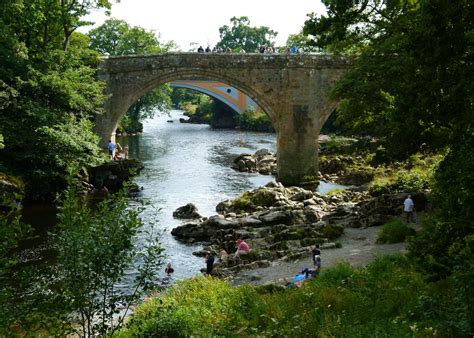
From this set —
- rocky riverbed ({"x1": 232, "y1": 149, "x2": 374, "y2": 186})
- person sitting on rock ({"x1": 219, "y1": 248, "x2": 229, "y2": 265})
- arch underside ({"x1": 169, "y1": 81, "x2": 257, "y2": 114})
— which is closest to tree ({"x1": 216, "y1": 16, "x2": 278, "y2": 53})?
arch underside ({"x1": 169, "y1": 81, "x2": 257, "y2": 114})

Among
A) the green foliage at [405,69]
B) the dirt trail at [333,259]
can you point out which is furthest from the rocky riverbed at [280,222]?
the green foliage at [405,69]

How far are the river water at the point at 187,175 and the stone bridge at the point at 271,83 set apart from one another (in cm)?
210

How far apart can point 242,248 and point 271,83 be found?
1385 cm

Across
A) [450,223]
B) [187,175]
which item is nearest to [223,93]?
[187,175]

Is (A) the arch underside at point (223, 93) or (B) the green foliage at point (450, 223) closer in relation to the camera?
(B) the green foliage at point (450, 223)

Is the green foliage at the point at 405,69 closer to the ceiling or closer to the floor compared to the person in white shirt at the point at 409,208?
closer to the ceiling

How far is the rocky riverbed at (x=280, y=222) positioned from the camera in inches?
623

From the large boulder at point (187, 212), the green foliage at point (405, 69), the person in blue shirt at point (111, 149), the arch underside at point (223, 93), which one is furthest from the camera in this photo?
the arch underside at point (223, 93)

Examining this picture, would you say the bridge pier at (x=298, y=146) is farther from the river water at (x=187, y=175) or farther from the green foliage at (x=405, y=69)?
the green foliage at (x=405, y=69)

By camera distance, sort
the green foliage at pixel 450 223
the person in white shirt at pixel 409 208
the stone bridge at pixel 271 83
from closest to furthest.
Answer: the green foliage at pixel 450 223
the person in white shirt at pixel 409 208
the stone bridge at pixel 271 83

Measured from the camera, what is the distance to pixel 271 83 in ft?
92.1

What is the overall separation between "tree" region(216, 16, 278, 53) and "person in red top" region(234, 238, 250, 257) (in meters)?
72.2

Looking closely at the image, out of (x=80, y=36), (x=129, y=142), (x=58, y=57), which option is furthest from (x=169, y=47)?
(x=58, y=57)

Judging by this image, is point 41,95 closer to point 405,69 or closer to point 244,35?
point 405,69
